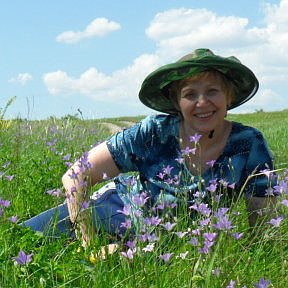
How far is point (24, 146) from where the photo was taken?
28.0ft

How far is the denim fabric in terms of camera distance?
3.80 m

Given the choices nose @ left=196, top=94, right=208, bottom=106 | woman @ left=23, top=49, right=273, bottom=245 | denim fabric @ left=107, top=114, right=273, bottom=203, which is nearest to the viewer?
nose @ left=196, top=94, right=208, bottom=106

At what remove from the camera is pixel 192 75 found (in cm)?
358

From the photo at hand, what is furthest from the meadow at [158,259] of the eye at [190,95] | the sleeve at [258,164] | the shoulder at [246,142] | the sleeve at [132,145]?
the eye at [190,95]

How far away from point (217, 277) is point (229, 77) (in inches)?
71.4

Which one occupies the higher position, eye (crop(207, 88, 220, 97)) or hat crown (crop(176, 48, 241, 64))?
hat crown (crop(176, 48, 241, 64))

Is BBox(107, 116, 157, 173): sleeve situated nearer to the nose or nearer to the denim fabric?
the denim fabric

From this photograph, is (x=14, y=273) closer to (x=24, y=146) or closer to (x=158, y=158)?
(x=158, y=158)

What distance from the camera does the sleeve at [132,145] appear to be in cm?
385

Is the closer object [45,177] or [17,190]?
[17,190]

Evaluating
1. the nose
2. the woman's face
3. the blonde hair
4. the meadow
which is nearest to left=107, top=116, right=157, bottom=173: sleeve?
the blonde hair

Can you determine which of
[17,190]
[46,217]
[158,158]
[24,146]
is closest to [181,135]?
[158,158]

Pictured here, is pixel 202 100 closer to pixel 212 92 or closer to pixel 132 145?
pixel 212 92

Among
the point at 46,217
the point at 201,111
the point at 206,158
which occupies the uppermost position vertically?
the point at 201,111
